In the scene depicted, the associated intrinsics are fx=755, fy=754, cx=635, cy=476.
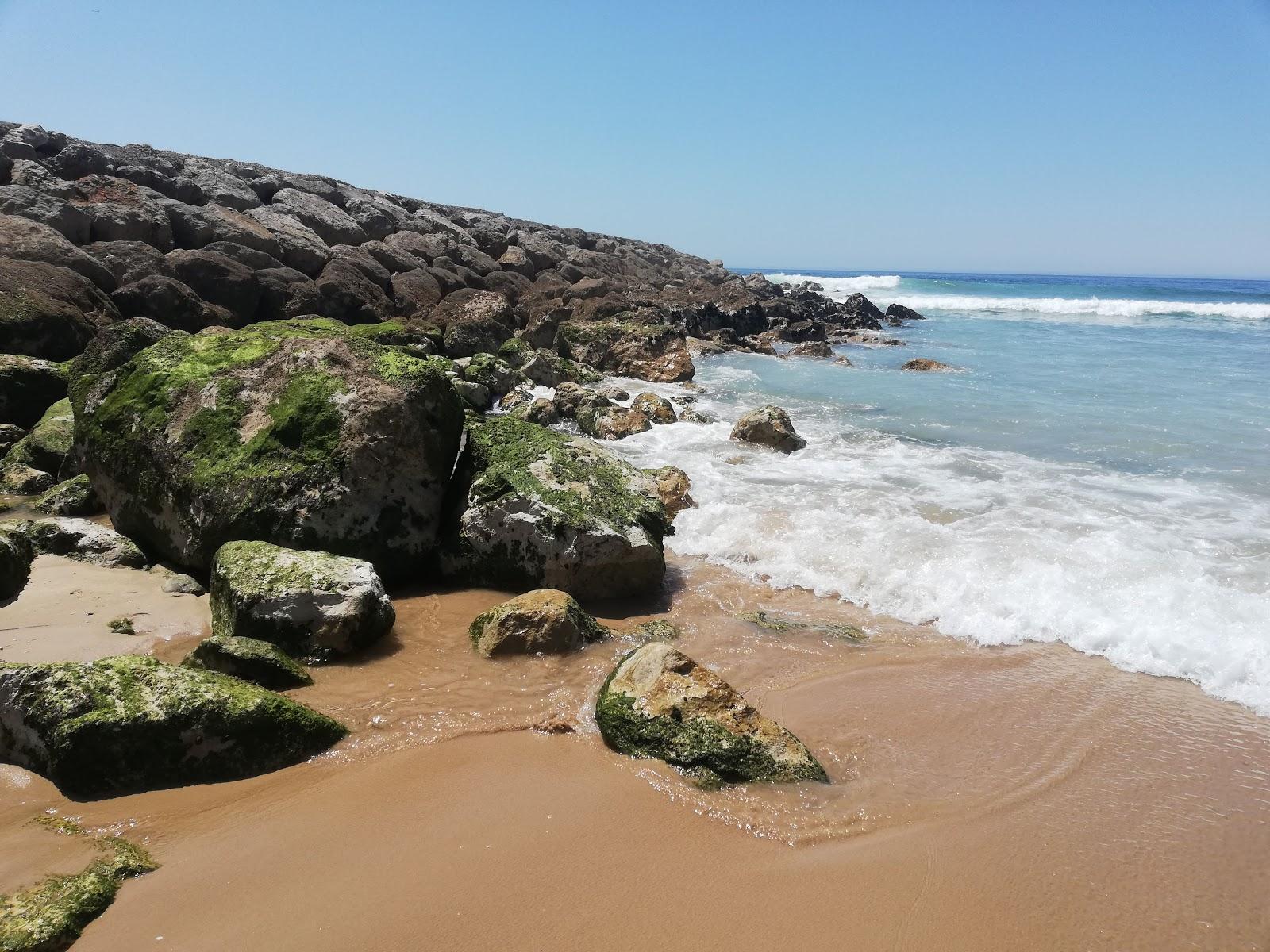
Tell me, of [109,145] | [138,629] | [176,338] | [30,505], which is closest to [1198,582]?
[138,629]

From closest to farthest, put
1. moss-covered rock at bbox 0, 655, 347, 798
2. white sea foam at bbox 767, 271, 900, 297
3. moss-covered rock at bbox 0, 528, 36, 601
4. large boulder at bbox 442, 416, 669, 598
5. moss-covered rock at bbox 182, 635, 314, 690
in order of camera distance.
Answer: moss-covered rock at bbox 0, 655, 347, 798 < moss-covered rock at bbox 182, 635, 314, 690 < moss-covered rock at bbox 0, 528, 36, 601 < large boulder at bbox 442, 416, 669, 598 < white sea foam at bbox 767, 271, 900, 297

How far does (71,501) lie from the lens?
24.1 feet

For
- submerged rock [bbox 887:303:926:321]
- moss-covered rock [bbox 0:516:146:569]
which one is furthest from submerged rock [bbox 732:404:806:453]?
submerged rock [bbox 887:303:926:321]

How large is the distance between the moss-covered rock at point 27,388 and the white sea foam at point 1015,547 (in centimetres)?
794

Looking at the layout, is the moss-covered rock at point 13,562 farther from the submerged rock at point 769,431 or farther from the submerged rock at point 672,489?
the submerged rock at point 769,431

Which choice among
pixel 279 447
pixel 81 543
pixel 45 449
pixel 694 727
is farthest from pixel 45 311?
pixel 694 727

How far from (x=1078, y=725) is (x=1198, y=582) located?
2.85 meters

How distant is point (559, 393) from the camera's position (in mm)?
13828

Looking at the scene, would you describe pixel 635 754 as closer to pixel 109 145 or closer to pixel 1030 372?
pixel 1030 372

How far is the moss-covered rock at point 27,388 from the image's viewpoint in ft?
31.6

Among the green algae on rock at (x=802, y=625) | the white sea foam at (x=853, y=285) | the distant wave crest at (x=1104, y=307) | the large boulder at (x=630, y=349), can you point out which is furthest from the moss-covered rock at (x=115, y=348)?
the white sea foam at (x=853, y=285)

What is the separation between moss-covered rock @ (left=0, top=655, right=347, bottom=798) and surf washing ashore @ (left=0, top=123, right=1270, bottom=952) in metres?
0.02

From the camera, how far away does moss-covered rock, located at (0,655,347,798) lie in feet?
11.4

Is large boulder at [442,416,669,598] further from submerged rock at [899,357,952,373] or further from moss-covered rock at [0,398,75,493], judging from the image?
submerged rock at [899,357,952,373]
